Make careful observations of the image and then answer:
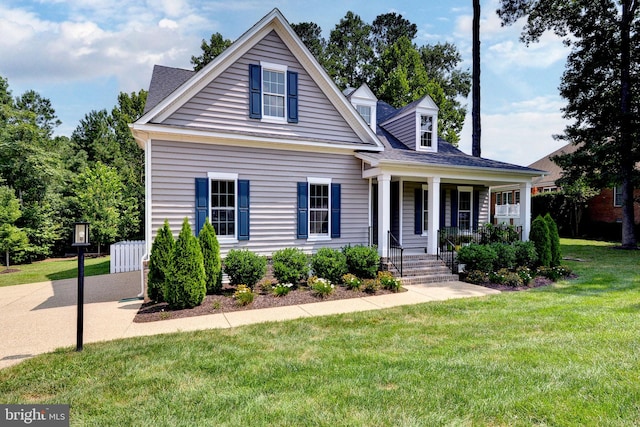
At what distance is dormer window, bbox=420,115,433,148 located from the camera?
13476 millimetres

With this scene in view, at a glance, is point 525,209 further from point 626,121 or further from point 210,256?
point 210,256

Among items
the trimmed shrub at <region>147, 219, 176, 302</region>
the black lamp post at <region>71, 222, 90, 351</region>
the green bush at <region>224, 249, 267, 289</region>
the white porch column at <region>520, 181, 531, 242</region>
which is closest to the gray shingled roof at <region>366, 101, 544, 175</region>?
the white porch column at <region>520, 181, 531, 242</region>

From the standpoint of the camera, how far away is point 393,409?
3096mm

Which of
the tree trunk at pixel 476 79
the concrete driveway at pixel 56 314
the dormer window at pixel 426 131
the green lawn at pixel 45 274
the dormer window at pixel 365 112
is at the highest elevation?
the tree trunk at pixel 476 79

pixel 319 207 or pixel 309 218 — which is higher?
pixel 319 207

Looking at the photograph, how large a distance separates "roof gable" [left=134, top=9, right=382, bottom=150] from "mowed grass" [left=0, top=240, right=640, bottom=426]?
5.92 meters

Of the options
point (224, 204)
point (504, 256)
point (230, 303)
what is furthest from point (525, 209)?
point (230, 303)

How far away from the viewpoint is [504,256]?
10.4 m

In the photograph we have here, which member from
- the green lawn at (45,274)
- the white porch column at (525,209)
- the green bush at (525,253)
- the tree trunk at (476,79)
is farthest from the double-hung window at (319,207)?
the tree trunk at (476,79)

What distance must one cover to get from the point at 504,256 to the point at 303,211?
647 cm

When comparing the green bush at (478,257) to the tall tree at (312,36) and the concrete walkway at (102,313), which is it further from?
the tall tree at (312,36)

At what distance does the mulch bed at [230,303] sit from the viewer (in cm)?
664

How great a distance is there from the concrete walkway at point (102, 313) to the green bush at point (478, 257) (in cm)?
104

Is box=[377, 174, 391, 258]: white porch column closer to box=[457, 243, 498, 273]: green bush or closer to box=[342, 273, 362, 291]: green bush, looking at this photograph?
box=[342, 273, 362, 291]: green bush
